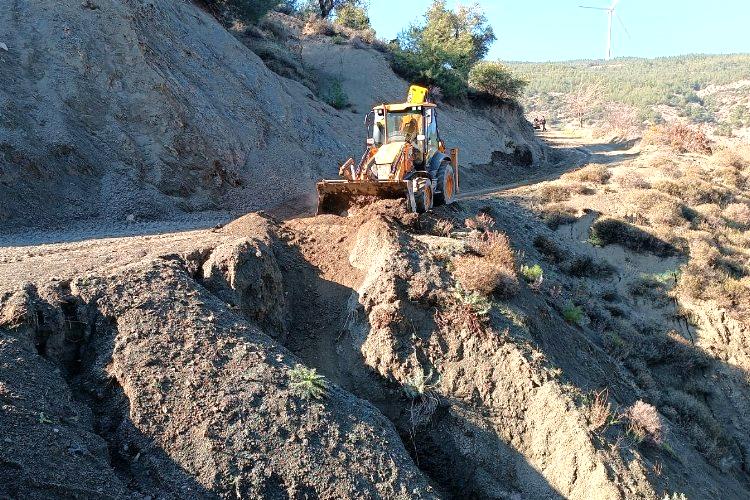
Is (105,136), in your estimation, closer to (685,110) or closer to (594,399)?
(594,399)

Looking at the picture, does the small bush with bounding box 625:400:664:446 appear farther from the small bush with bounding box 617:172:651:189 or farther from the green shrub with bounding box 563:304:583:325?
the small bush with bounding box 617:172:651:189

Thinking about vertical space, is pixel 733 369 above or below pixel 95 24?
below

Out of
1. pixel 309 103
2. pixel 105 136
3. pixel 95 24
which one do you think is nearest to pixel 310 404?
pixel 105 136

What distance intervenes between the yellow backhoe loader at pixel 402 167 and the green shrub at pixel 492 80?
23.9 metres

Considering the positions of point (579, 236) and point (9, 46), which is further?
point (579, 236)

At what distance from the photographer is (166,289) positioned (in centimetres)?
809

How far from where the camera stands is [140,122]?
55.1 feet

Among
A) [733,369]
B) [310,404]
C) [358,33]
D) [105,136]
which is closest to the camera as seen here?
[310,404]

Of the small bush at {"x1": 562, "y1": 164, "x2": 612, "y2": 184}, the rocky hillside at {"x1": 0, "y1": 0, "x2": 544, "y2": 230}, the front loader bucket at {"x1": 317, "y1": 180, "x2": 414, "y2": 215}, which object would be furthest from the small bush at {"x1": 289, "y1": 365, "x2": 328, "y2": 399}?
the small bush at {"x1": 562, "y1": 164, "x2": 612, "y2": 184}

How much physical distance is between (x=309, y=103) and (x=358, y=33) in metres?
13.1

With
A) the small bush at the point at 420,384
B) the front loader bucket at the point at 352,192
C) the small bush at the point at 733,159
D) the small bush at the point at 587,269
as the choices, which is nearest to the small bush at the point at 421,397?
the small bush at the point at 420,384

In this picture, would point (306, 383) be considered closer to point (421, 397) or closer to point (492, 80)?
point (421, 397)

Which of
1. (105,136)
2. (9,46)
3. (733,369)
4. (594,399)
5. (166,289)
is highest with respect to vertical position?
(9,46)

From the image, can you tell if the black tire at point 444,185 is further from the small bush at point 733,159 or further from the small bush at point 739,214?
the small bush at point 733,159
